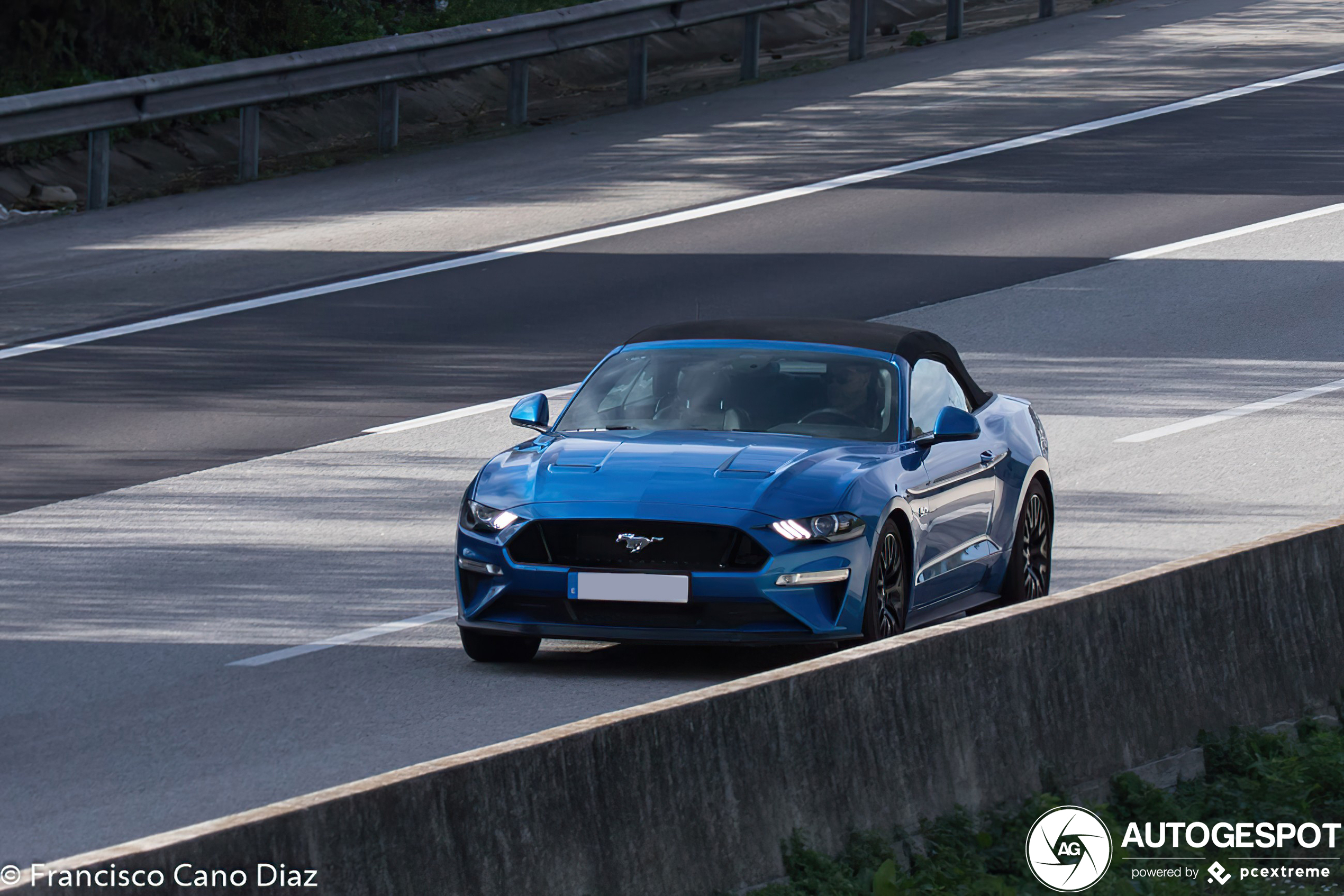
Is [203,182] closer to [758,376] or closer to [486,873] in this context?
[758,376]

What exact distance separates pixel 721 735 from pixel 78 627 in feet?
15.0

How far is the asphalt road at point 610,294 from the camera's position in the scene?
14.6 m

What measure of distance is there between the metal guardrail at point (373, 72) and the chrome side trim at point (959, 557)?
1308 cm

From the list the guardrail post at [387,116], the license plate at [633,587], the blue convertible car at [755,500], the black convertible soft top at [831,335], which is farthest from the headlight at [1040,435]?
the guardrail post at [387,116]

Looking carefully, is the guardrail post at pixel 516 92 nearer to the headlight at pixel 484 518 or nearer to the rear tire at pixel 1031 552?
the rear tire at pixel 1031 552

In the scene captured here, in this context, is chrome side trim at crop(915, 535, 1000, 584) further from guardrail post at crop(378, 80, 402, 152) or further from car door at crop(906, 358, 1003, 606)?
guardrail post at crop(378, 80, 402, 152)

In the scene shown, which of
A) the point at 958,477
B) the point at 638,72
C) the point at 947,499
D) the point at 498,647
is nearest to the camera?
the point at 498,647

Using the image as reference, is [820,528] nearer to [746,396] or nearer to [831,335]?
[746,396]

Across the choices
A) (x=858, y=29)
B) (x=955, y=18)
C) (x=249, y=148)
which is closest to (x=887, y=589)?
(x=249, y=148)

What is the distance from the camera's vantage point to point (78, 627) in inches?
395

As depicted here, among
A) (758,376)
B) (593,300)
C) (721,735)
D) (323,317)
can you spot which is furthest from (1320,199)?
(721,735)

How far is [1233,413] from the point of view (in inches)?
579

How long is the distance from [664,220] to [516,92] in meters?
4.28

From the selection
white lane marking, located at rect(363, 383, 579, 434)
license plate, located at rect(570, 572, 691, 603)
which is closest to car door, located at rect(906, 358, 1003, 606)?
license plate, located at rect(570, 572, 691, 603)
